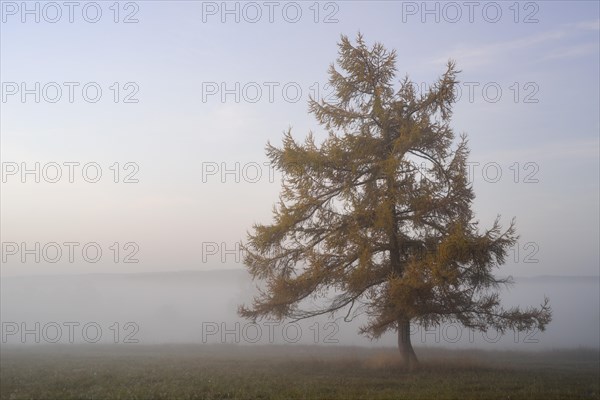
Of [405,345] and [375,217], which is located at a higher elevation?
[375,217]

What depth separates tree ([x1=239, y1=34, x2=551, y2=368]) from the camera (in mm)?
19703

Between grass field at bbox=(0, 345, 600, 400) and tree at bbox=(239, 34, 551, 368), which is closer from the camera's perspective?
grass field at bbox=(0, 345, 600, 400)

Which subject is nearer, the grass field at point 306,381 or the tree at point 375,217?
the grass field at point 306,381

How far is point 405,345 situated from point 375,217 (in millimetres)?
A: 5289

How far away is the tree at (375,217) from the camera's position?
64.6 feet

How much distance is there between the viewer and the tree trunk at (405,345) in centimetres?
2012

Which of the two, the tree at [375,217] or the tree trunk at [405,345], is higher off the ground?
the tree at [375,217]

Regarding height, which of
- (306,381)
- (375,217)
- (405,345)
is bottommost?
(306,381)

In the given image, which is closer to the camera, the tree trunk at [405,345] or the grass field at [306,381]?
the grass field at [306,381]

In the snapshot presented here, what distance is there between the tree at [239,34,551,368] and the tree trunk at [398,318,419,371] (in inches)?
1.6

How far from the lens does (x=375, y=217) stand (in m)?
20.1

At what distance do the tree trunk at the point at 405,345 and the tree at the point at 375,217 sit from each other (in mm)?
40

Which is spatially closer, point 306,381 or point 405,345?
point 306,381

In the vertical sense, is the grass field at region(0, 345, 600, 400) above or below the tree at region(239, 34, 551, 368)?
below
